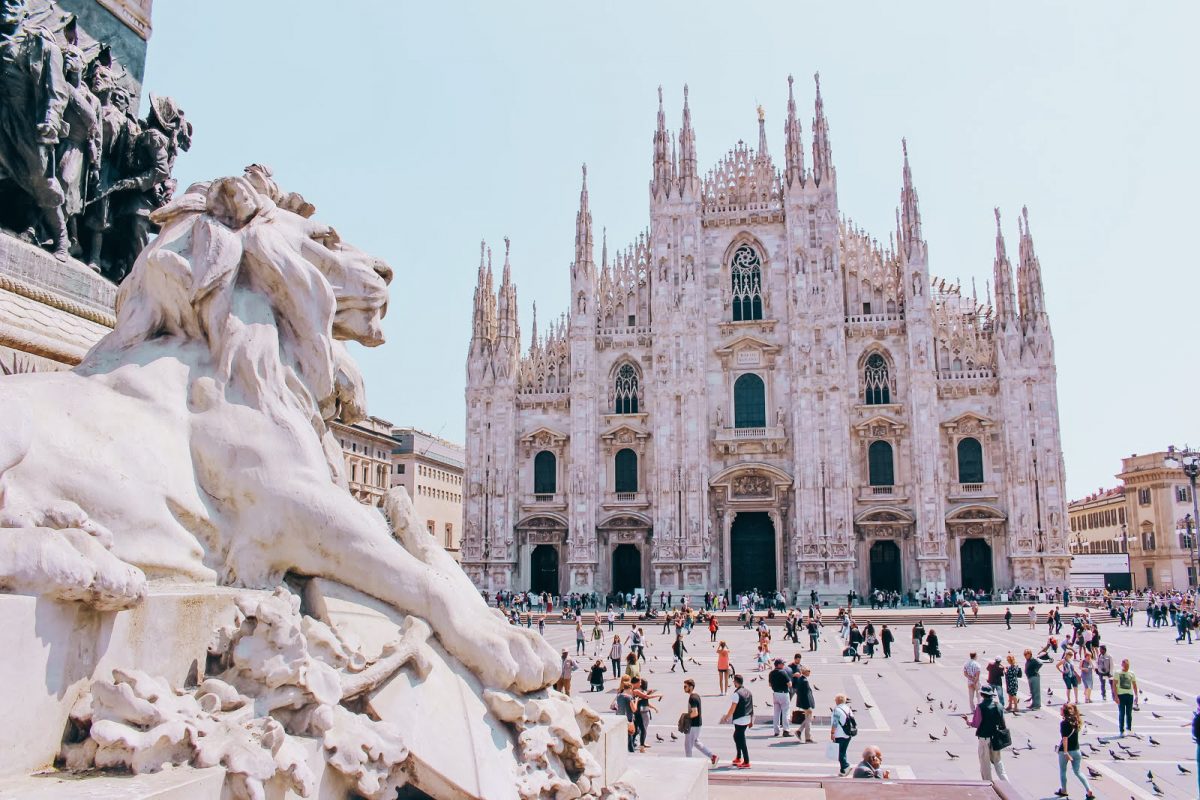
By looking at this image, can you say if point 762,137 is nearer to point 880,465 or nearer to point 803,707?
point 880,465

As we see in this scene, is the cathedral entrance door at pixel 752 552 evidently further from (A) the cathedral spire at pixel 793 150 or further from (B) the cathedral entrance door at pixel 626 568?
(A) the cathedral spire at pixel 793 150

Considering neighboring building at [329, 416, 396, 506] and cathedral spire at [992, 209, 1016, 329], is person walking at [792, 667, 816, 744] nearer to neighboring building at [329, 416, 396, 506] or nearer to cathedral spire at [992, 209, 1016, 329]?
cathedral spire at [992, 209, 1016, 329]

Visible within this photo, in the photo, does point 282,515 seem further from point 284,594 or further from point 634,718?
point 634,718

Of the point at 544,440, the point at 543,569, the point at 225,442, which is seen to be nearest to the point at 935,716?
the point at 225,442

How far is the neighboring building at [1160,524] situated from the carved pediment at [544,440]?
3785 cm

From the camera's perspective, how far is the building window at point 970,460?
1372 inches

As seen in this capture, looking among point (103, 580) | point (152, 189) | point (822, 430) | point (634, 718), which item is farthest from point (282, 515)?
point (822, 430)

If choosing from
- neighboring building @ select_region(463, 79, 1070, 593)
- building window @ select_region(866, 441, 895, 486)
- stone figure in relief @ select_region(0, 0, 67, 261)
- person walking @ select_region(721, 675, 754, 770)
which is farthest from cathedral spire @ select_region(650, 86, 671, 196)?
stone figure in relief @ select_region(0, 0, 67, 261)

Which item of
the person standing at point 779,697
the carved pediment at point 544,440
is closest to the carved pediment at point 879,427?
the carved pediment at point 544,440

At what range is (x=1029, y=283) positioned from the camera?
35625mm

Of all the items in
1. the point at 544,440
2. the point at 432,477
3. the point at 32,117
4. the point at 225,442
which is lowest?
the point at 225,442

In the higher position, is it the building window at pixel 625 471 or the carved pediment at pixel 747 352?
the carved pediment at pixel 747 352

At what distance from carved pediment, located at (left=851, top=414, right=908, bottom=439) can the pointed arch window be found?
1129 cm

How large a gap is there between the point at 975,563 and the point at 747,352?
11078 mm
